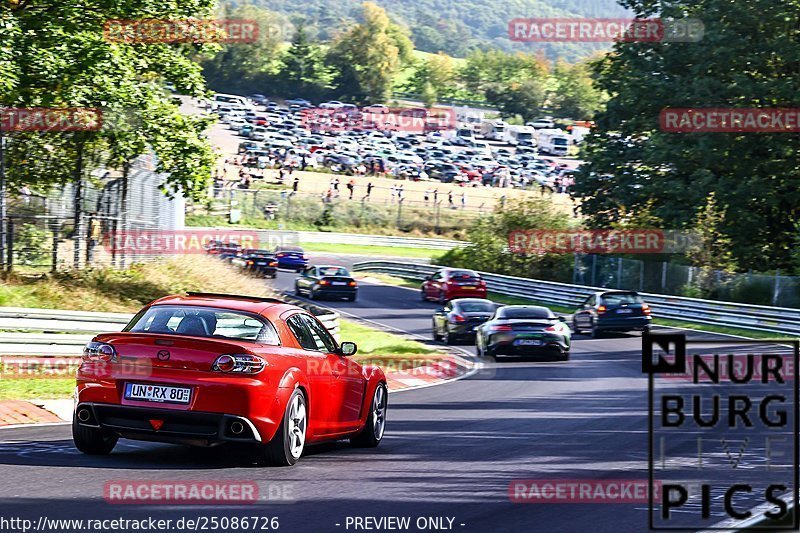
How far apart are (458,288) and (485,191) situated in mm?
49549

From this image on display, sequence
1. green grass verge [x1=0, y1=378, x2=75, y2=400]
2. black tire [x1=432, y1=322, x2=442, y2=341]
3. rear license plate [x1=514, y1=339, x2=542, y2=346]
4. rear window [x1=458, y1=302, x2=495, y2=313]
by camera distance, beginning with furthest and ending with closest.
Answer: black tire [x1=432, y1=322, x2=442, y2=341] < rear window [x1=458, y1=302, x2=495, y2=313] < rear license plate [x1=514, y1=339, x2=542, y2=346] < green grass verge [x1=0, y1=378, x2=75, y2=400]

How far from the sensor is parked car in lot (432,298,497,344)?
31.2 metres

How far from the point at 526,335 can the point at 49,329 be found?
10.9m

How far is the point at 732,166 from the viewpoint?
45594 mm

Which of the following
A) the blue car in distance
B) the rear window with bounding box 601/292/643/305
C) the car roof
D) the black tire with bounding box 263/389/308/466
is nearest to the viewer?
the black tire with bounding box 263/389/308/466

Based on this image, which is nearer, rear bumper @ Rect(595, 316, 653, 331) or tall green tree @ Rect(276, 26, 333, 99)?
rear bumper @ Rect(595, 316, 653, 331)

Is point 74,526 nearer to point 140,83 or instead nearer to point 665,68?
point 140,83

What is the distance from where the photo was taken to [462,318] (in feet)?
103

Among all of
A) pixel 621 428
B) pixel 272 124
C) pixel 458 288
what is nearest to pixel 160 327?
pixel 621 428

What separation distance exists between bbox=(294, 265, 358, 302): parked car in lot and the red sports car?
1373 inches

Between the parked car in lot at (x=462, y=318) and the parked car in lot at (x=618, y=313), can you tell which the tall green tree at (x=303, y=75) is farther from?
the parked car in lot at (x=462, y=318)

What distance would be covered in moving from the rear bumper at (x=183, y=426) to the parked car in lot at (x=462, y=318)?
21.6 metres
